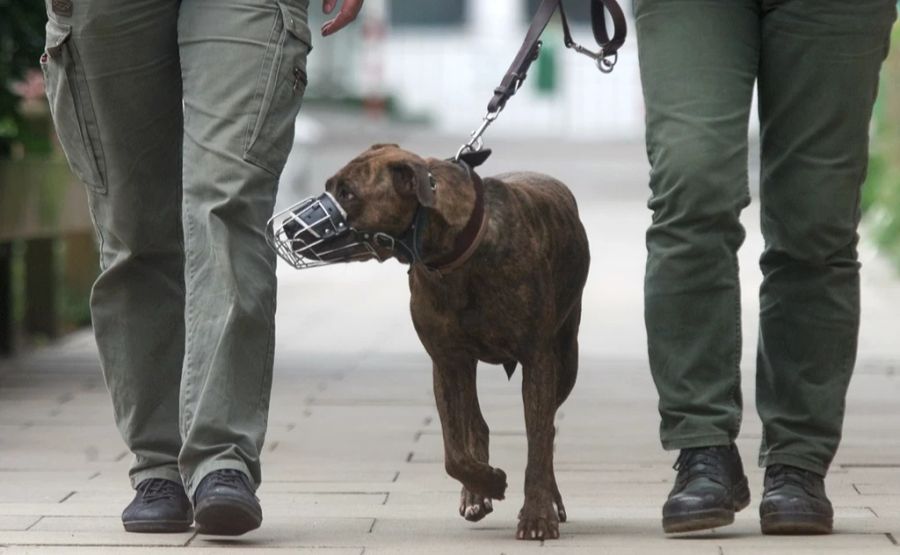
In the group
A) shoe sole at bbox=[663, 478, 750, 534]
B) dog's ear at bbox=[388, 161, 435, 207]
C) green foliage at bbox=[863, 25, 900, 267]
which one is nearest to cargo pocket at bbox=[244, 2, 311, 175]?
dog's ear at bbox=[388, 161, 435, 207]

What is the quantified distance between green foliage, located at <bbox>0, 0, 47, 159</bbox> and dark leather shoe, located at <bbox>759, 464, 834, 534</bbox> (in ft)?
14.1

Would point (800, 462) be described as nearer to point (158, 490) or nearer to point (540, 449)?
point (540, 449)

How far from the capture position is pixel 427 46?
42281 millimetres

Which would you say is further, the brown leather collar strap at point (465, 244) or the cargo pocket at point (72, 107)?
the cargo pocket at point (72, 107)

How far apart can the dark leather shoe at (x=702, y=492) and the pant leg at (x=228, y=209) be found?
90cm

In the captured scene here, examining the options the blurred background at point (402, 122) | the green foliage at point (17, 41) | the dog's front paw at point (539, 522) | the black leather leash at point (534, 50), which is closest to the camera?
the dog's front paw at point (539, 522)

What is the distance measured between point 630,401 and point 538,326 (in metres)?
3.08

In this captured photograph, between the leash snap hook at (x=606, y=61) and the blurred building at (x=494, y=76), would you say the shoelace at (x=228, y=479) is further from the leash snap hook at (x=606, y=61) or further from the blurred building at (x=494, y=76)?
the blurred building at (x=494, y=76)

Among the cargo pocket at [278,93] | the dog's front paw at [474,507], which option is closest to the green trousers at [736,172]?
the dog's front paw at [474,507]

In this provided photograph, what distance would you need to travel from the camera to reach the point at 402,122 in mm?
36250

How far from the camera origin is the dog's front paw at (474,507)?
173 inches

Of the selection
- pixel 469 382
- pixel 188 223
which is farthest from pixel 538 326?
pixel 188 223

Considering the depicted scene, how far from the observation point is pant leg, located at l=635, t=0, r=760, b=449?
402 centimetres

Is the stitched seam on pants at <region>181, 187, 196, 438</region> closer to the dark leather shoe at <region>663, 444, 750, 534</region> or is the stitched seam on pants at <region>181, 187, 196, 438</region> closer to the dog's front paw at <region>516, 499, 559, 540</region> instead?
the dog's front paw at <region>516, 499, 559, 540</region>
